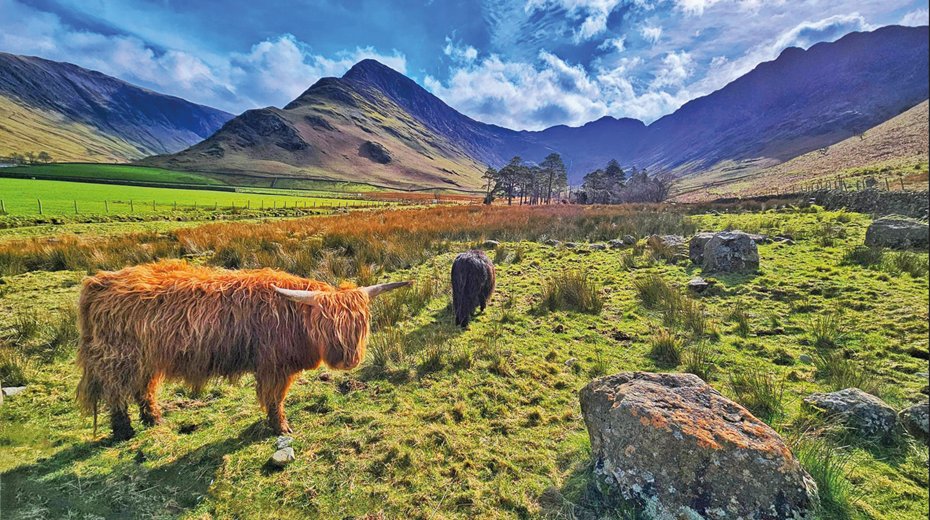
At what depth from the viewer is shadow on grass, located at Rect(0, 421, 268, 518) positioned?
2.86m

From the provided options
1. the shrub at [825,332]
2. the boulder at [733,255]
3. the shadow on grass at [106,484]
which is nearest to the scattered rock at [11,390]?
the shadow on grass at [106,484]

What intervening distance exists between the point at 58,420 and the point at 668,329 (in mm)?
7589

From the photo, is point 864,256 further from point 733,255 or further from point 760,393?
point 760,393

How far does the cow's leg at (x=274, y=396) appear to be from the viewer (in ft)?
11.7

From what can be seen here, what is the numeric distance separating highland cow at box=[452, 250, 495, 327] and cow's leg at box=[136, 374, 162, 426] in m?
3.98

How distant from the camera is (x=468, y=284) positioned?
634 cm

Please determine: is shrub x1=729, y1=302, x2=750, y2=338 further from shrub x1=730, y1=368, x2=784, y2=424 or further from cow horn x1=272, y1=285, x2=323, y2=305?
cow horn x1=272, y1=285, x2=323, y2=305

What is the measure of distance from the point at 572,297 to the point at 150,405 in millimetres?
6173

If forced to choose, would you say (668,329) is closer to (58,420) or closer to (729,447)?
(729,447)

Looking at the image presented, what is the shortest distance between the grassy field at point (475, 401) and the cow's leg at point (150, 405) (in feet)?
0.40

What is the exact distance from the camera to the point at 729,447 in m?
2.41

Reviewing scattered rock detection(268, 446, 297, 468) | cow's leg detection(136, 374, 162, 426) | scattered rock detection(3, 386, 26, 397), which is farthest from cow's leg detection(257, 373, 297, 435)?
scattered rock detection(3, 386, 26, 397)

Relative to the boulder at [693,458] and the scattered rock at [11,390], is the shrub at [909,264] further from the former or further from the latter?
the scattered rock at [11,390]

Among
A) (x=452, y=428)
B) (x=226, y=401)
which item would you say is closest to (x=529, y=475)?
(x=452, y=428)
